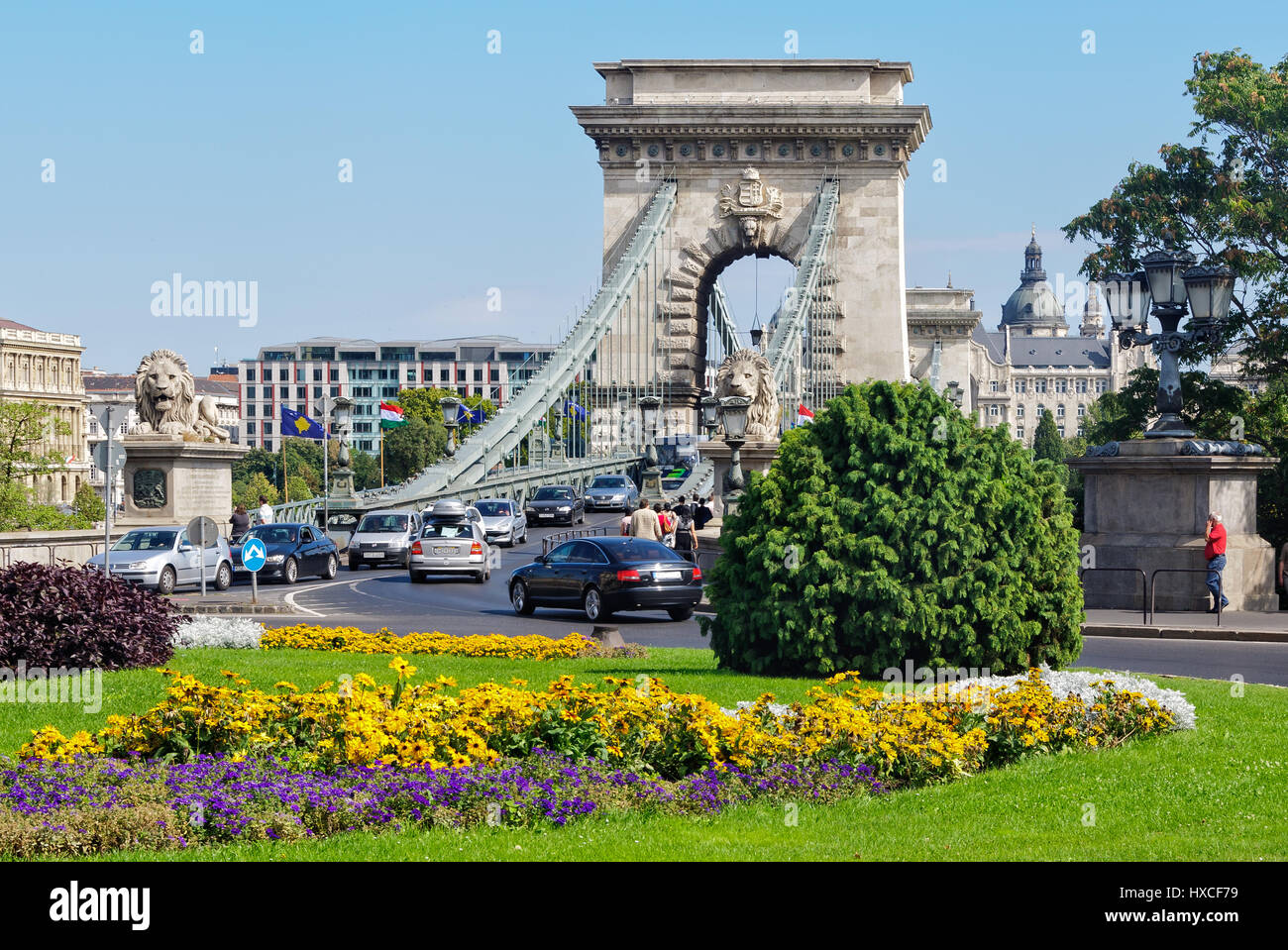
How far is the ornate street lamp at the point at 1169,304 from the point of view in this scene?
907 inches

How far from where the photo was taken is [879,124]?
7006 cm

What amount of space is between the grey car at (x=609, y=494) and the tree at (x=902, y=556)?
45.9 m

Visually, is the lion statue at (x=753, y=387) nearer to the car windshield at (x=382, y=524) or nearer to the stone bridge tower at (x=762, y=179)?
the car windshield at (x=382, y=524)

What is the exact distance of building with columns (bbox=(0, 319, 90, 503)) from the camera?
140 m

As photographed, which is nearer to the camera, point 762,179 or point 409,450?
point 762,179

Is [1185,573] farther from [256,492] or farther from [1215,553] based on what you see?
[256,492]

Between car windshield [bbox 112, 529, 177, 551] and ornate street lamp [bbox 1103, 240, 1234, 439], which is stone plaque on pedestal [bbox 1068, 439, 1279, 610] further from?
car windshield [bbox 112, 529, 177, 551]

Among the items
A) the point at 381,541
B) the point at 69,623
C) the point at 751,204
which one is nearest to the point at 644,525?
the point at 381,541

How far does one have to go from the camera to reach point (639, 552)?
86.2 ft

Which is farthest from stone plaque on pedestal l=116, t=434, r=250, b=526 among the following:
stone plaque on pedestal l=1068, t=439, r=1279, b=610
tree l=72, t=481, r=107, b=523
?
tree l=72, t=481, r=107, b=523

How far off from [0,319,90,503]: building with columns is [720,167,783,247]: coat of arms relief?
262ft

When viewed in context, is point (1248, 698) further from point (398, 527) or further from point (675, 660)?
point (398, 527)

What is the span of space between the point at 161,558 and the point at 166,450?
3.37 meters
